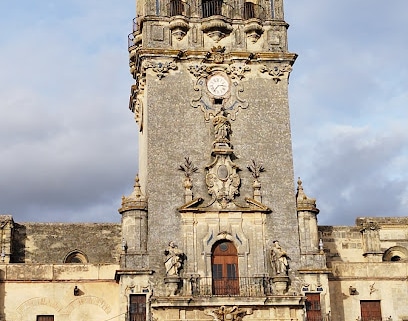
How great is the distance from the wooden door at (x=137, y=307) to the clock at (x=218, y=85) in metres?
9.60

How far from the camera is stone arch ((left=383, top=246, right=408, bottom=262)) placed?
4044cm

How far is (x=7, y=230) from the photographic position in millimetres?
37344

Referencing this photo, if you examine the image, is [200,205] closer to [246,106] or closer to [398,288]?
[246,106]

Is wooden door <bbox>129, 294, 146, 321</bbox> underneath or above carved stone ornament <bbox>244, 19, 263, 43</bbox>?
underneath

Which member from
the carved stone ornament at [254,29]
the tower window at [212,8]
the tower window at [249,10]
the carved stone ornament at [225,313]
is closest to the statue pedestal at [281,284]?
the carved stone ornament at [225,313]

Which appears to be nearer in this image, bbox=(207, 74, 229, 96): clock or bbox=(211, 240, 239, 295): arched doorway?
bbox=(211, 240, 239, 295): arched doorway

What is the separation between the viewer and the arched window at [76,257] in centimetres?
3866

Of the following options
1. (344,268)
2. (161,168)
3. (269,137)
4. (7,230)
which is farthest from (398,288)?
(7,230)

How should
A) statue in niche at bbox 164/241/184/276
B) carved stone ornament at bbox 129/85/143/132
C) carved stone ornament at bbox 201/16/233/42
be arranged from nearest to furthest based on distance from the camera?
statue in niche at bbox 164/241/184/276 < carved stone ornament at bbox 201/16/233/42 < carved stone ornament at bbox 129/85/143/132

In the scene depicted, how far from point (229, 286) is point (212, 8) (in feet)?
42.7

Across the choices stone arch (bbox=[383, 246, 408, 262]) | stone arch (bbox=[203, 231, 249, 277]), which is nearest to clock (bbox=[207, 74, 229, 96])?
stone arch (bbox=[203, 231, 249, 277])

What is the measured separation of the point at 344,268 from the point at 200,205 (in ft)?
22.9

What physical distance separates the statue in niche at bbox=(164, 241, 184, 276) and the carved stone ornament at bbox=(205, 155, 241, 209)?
8.88ft

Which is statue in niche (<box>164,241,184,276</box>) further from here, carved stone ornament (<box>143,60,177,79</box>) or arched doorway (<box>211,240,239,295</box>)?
carved stone ornament (<box>143,60,177,79</box>)
